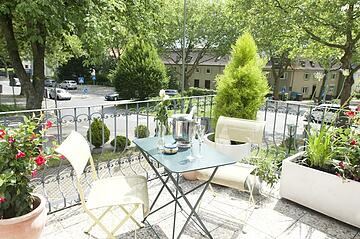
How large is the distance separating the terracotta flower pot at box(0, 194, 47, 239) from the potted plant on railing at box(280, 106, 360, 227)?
231 centimetres

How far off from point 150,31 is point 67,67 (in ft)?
102

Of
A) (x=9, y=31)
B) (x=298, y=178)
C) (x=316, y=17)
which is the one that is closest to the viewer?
(x=298, y=178)

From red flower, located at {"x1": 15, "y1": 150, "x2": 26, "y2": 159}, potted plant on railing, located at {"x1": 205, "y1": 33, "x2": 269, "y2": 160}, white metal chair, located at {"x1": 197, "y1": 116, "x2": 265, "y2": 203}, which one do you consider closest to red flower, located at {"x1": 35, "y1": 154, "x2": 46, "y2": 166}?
red flower, located at {"x1": 15, "y1": 150, "x2": 26, "y2": 159}

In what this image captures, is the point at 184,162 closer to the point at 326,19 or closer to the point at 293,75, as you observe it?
the point at 326,19

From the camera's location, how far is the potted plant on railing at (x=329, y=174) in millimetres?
2359

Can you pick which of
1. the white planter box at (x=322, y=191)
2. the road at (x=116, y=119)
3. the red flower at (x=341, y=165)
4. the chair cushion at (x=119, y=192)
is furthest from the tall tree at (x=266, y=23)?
the chair cushion at (x=119, y=192)

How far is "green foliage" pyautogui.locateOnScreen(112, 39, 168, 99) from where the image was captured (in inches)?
720

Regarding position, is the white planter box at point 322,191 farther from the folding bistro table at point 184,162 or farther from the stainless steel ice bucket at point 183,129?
the stainless steel ice bucket at point 183,129

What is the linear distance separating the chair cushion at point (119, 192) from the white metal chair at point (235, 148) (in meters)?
0.68

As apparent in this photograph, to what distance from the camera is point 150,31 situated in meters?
7.85

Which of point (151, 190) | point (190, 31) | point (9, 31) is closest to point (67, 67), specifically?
point (190, 31)

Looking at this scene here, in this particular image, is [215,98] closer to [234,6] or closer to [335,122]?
[335,122]

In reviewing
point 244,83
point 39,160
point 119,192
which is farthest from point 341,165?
point 39,160

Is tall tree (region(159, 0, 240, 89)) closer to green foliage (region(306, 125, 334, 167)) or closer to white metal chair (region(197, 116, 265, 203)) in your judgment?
white metal chair (region(197, 116, 265, 203))
